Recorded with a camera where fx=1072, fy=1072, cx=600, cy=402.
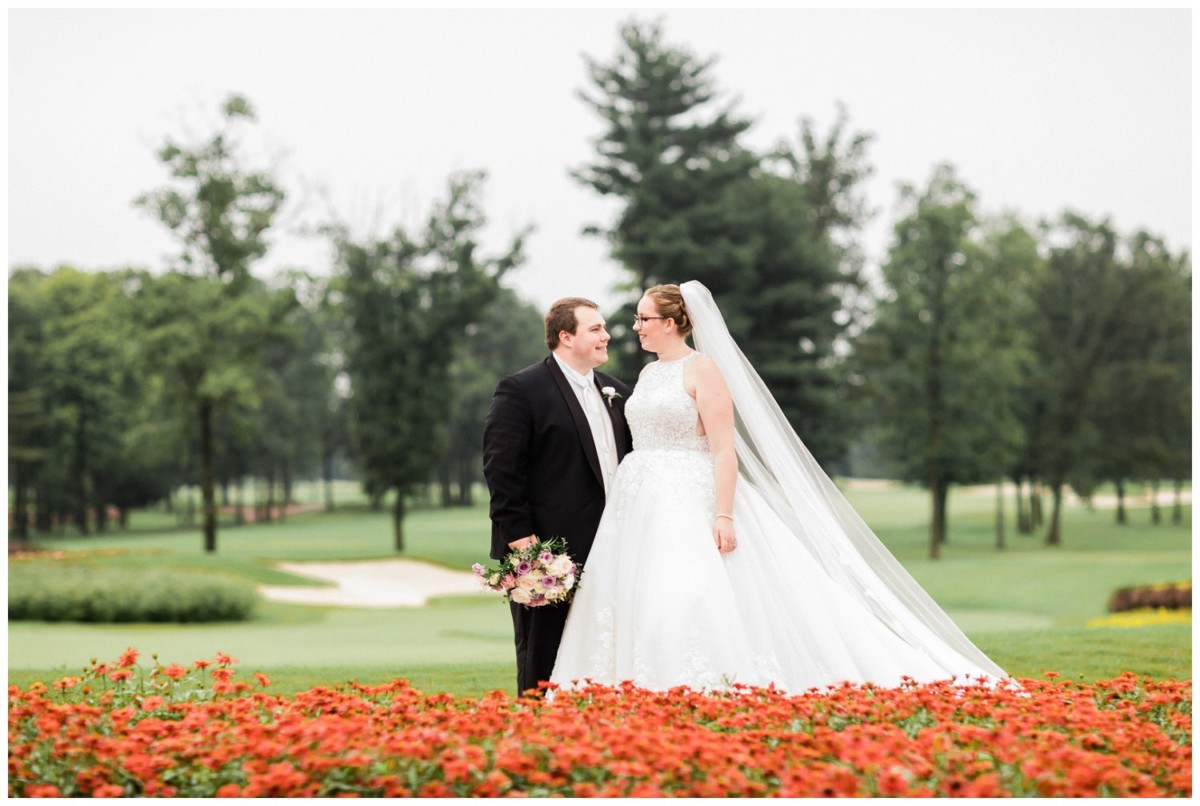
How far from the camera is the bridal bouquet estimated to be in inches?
230

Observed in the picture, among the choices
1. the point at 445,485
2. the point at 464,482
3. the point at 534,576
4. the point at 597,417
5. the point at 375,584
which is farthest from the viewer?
the point at 464,482

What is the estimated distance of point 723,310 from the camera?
32125 millimetres

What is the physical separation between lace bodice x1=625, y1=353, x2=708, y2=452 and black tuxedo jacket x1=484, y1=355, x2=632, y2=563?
1.07 ft

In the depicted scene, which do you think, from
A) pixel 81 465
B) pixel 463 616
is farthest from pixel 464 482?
pixel 463 616

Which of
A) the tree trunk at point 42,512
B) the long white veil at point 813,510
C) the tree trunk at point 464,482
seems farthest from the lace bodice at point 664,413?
the tree trunk at point 464,482

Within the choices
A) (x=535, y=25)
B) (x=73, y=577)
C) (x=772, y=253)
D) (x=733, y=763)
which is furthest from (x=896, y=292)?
(x=733, y=763)

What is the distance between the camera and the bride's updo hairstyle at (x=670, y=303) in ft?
20.6

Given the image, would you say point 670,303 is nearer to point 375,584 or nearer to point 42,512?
point 375,584

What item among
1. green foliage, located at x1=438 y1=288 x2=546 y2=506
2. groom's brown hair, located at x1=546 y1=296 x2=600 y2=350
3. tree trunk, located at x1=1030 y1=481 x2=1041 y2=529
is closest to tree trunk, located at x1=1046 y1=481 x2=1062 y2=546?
tree trunk, located at x1=1030 y1=481 x2=1041 y2=529

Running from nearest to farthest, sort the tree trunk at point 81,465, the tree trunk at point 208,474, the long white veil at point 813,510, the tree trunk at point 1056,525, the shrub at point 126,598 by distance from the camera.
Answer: the long white veil at point 813,510 < the shrub at point 126,598 < the tree trunk at point 208,474 < the tree trunk at point 1056,525 < the tree trunk at point 81,465

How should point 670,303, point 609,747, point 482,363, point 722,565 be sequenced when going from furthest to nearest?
point 482,363, point 670,303, point 722,565, point 609,747

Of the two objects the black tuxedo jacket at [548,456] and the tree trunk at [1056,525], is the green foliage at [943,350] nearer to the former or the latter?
the tree trunk at [1056,525]

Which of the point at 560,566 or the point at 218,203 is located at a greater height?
the point at 218,203

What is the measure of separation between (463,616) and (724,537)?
50.1 feet
